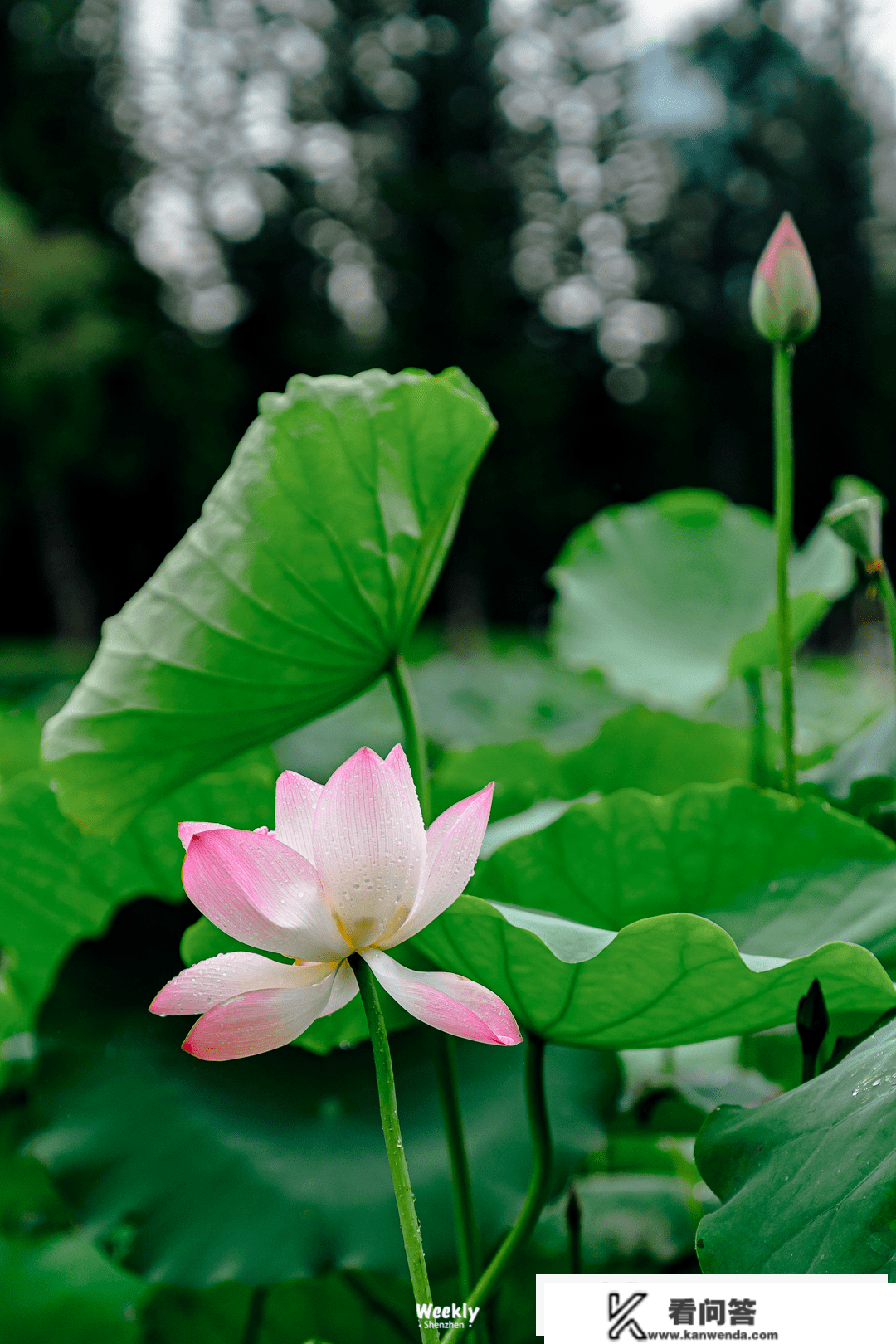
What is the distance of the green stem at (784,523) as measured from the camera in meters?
0.38

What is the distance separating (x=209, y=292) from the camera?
9.59 metres

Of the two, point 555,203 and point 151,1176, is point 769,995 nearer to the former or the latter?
Answer: point 151,1176

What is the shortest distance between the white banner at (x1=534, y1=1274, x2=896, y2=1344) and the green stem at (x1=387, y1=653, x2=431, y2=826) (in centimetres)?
13

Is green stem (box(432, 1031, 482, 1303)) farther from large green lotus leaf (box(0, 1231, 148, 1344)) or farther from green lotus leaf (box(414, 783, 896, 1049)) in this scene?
large green lotus leaf (box(0, 1231, 148, 1344))

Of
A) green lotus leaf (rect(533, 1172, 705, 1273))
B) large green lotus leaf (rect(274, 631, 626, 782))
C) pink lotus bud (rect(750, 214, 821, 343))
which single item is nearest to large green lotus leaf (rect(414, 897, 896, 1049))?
green lotus leaf (rect(533, 1172, 705, 1273))

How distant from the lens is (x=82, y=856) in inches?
17.3

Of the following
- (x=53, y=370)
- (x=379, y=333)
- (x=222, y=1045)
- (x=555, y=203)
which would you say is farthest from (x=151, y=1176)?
(x=555, y=203)

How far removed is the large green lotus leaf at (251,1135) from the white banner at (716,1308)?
8 cm

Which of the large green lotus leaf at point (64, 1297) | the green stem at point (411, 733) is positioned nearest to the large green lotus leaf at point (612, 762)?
the green stem at point (411, 733)

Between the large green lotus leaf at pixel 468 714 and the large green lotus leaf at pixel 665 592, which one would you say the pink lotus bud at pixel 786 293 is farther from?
the large green lotus leaf at pixel 665 592

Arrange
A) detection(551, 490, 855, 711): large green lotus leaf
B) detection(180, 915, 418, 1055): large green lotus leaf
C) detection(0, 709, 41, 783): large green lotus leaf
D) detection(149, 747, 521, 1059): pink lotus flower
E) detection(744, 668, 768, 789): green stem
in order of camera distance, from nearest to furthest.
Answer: detection(149, 747, 521, 1059): pink lotus flower, detection(180, 915, 418, 1055): large green lotus leaf, detection(744, 668, 768, 789): green stem, detection(0, 709, 41, 783): large green lotus leaf, detection(551, 490, 855, 711): large green lotus leaf

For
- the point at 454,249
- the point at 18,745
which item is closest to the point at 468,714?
the point at 18,745

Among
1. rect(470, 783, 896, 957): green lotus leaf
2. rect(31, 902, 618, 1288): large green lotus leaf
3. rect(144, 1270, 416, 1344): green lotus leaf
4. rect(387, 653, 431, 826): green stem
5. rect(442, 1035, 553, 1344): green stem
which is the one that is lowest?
rect(144, 1270, 416, 1344): green lotus leaf

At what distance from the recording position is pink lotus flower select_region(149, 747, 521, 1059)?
216mm
